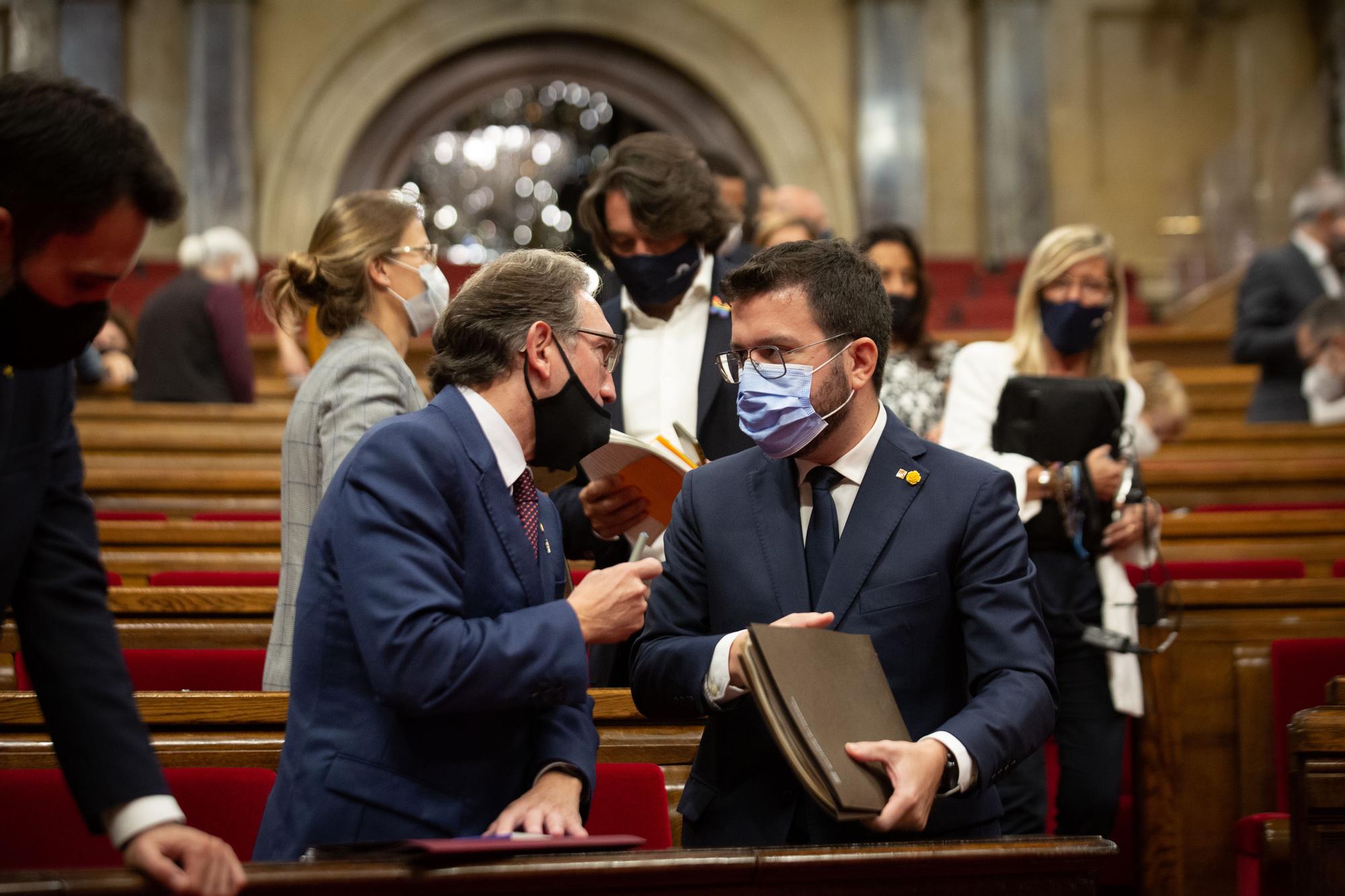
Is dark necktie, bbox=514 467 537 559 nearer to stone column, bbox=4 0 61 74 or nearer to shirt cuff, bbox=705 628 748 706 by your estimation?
shirt cuff, bbox=705 628 748 706

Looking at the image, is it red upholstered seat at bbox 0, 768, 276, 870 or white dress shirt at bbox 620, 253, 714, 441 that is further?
white dress shirt at bbox 620, 253, 714, 441

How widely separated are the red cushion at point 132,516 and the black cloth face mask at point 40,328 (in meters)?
2.82

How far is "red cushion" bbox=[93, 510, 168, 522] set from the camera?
424 cm

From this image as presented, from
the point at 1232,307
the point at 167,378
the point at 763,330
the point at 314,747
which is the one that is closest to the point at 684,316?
the point at 763,330

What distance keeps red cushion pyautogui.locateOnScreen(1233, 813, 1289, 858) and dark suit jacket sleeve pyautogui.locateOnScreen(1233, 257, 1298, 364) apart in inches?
124

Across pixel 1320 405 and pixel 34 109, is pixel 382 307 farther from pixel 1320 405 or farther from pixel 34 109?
pixel 1320 405

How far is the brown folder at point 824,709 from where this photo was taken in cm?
168

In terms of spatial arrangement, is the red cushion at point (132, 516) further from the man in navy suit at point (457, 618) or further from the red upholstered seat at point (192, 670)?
the man in navy suit at point (457, 618)

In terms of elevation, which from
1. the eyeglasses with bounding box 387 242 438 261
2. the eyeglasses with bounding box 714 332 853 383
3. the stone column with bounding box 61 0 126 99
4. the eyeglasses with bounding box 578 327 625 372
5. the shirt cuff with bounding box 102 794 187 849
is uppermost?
the stone column with bounding box 61 0 126 99

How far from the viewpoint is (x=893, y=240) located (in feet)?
12.7

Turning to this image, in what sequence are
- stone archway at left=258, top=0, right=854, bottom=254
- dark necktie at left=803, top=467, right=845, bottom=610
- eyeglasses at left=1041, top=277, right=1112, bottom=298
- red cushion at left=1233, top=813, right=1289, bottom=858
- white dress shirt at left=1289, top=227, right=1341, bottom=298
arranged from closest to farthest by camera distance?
dark necktie at left=803, top=467, right=845, bottom=610, red cushion at left=1233, top=813, right=1289, bottom=858, eyeglasses at left=1041, top=277, right=1112, bottom=298, white dress shirt at left=1289, top=227, right=1341, bottom=298, stone archway at left=258, top=0, right=854, bottom=254

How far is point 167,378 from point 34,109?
477 centimetres

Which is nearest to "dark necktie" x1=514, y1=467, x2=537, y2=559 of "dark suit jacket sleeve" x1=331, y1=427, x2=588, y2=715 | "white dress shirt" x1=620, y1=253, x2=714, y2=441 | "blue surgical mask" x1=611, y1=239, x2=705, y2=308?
"dark suit jacket sleeve" x1=331, y1=427, x2=588, y2=715

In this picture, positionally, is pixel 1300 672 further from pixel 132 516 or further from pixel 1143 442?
pixel 132 516
